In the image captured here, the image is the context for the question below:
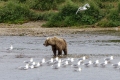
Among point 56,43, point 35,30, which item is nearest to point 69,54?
point 56,43

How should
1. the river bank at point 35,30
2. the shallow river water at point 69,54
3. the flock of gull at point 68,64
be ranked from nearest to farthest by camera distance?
the shallow river water at point 69,54 → the flock of gull at point 68,64 → the river bank at point 35,30

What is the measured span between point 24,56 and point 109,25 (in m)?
18.6

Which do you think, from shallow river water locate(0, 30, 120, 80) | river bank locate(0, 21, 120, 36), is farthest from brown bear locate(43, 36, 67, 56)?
river bank locate(0, 21, 120, 36)

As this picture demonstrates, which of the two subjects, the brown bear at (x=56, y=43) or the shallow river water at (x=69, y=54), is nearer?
the shallow river water at (x=69, y=54)

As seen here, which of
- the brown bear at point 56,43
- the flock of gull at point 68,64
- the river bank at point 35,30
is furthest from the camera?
the river bank at point 35,30

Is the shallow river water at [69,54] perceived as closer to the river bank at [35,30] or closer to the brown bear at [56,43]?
the brown bear at [56,43]

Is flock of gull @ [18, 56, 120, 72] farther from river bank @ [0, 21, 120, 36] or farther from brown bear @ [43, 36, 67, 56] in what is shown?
river bank @ [0, 21, 120, 36]

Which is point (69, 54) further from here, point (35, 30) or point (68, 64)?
point (35, 30)

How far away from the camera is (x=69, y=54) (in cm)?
2900

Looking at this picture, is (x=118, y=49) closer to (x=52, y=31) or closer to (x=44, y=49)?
(x=44, y=49)

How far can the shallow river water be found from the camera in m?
22.1

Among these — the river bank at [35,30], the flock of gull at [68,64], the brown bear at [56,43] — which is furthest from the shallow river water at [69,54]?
the river bank at [35,30]

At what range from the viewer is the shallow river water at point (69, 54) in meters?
22.1

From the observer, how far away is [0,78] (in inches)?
851
